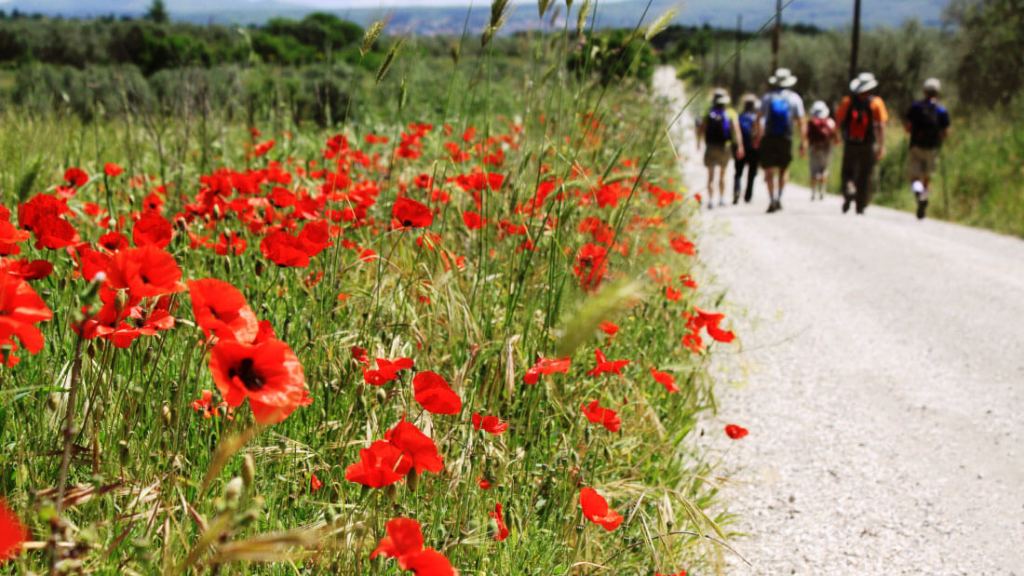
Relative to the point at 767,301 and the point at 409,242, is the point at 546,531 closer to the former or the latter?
the point at 409,242

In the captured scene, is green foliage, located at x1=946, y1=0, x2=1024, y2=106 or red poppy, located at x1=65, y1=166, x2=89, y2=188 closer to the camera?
red poppy, located at x1=65, y1=166, x2=89, y2=188

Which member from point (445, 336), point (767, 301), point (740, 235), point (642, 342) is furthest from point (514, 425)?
point (740, 235)

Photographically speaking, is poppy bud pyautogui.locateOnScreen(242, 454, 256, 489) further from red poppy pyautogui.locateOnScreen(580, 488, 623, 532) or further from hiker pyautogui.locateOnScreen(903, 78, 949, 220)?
hiker pyautogui.locateOnScreen(903, 78, 949, 220)

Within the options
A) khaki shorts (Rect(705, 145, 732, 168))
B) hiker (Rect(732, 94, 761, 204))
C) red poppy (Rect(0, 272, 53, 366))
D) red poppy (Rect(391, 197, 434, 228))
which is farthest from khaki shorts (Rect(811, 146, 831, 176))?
red poppy (Rect(0, 272, 53, 366))

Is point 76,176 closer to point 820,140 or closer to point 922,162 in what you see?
point 922,162

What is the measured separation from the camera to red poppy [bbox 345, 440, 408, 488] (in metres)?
1.25

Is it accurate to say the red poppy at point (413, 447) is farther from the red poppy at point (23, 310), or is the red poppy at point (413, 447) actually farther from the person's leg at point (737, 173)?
the person's leg at point (737, 173)

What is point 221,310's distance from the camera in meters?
1.18

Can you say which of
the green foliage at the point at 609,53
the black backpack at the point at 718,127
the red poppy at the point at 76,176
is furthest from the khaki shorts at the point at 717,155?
the red poppy at the point at 76,176

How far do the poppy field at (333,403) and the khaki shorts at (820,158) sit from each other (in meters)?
10.3

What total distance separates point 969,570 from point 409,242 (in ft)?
7.31

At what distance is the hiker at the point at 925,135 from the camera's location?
1085 centimetres

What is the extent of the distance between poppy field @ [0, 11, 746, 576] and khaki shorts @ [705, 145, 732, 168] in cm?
789

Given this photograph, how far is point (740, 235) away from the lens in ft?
29.5
